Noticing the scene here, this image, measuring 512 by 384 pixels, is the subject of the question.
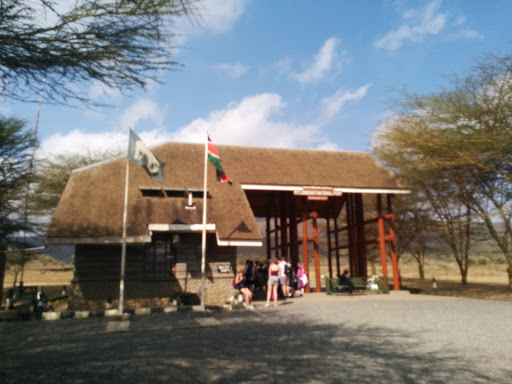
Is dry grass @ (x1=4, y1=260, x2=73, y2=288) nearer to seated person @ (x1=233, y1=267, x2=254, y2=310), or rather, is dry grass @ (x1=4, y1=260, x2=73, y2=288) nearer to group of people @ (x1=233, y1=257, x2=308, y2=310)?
group of people @ (x1=233, y1=257, x2=308, y2=310)

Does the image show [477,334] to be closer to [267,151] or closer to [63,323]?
[63,323]

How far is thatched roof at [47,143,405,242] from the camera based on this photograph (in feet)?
45.9

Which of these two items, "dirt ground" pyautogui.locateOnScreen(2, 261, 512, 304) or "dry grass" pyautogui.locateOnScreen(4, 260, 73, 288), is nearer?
"dirt ground" pyautogui.locateOnScreen(2, 261, 512, 304)

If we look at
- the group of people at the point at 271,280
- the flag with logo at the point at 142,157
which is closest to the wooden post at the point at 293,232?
the group of people at the point at 271,280

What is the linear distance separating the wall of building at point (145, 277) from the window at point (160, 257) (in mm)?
201

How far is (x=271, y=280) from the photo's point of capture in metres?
13.6

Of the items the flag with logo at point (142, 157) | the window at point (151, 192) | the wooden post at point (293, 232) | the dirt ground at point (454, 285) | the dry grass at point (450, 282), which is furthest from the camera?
the wooden post at point (293, 232)

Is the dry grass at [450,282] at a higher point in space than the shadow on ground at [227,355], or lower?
lower

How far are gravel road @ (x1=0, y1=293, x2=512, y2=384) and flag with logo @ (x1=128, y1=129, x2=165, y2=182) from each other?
4.73 m

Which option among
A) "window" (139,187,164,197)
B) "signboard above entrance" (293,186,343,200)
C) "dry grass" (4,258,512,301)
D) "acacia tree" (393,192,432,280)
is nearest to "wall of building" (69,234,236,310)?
"window" (139,187,164,197)

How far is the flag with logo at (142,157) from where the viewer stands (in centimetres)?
1255

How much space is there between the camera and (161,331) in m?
8.93

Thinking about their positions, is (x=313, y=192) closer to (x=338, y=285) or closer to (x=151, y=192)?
(x=338, y=285)

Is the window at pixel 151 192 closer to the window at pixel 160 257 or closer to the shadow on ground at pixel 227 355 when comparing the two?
the window at pixel 160 257
